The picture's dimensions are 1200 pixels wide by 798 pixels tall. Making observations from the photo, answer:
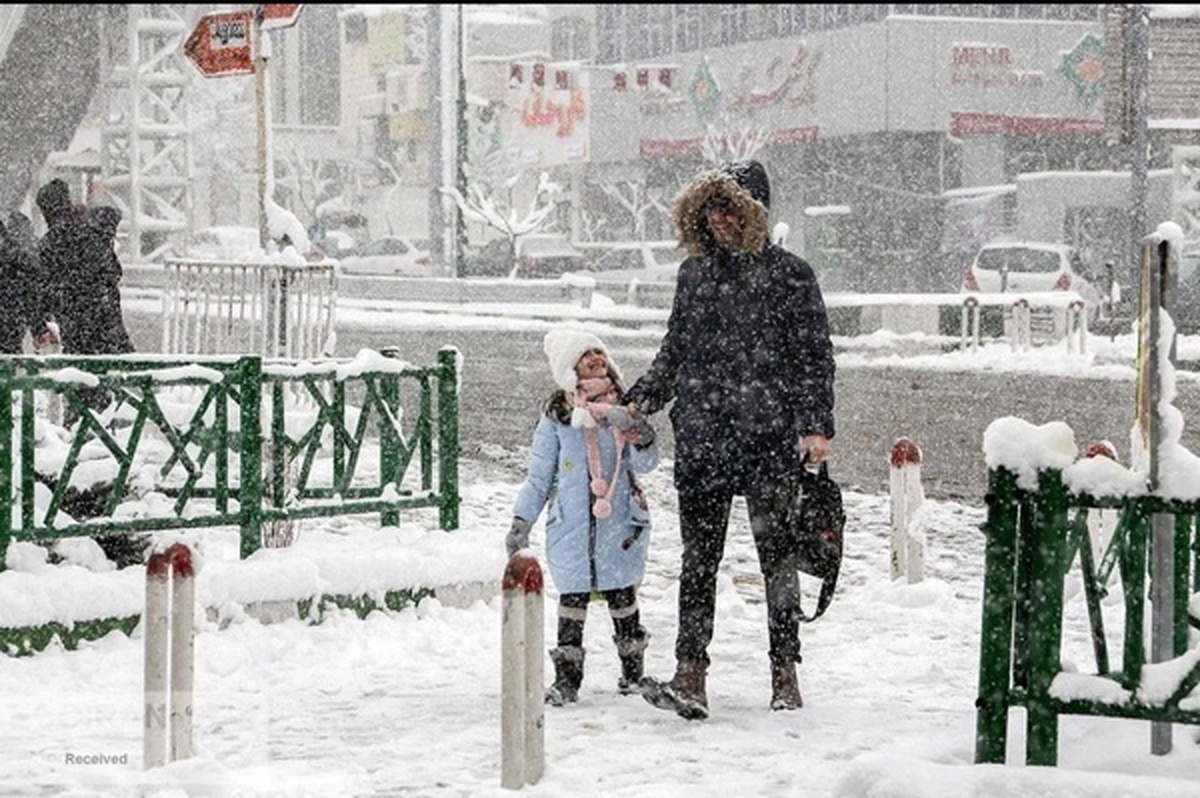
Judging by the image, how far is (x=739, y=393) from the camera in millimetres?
6926

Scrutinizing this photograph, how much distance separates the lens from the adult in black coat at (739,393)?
6.91 meters

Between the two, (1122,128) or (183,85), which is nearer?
(1122,128)

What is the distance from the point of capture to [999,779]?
17.4 ft

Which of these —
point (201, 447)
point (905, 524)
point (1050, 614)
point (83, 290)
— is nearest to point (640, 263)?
point (83, 290)

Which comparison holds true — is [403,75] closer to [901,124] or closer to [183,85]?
[901,124]

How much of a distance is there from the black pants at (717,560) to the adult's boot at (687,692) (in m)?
0.04

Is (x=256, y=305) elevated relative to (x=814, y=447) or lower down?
elevated

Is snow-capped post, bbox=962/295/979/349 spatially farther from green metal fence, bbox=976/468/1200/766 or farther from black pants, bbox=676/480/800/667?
green metal fence, bbox=976/468/1200/766

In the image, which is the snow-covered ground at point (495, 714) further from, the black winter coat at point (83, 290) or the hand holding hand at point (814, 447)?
the black winter coat at point (83, 290)

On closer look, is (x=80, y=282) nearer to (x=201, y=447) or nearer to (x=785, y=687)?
(x=201, y=447)

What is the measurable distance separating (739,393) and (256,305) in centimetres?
615

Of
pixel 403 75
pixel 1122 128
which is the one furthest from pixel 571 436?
pixel 403 75

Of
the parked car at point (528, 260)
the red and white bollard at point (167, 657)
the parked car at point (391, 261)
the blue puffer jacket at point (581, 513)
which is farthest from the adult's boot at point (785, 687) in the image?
the parked car at point (391, 261)

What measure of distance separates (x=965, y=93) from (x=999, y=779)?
138ft
